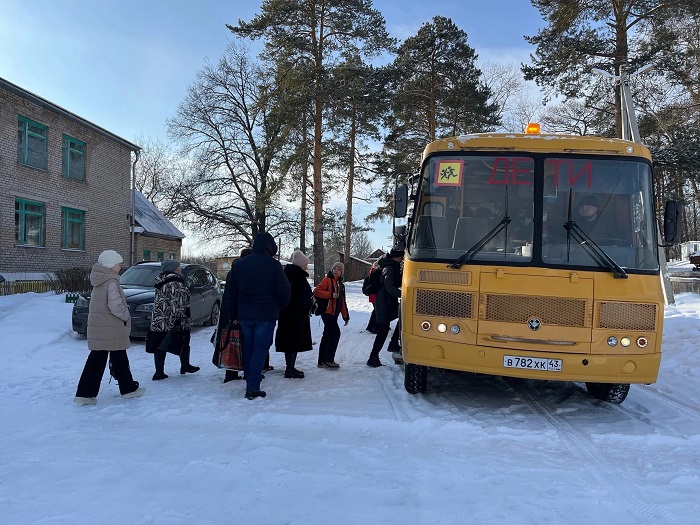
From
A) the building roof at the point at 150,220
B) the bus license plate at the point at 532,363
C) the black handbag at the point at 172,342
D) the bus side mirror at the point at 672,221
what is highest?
the building roof at the point at 150,220

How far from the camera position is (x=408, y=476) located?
148 inches

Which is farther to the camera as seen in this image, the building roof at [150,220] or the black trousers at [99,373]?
the building roof at [150,220]

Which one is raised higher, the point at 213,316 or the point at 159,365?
the point at 159,365

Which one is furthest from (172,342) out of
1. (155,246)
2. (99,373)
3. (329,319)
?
(155,246)

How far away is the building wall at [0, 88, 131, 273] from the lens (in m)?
18.1

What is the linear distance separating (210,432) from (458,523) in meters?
2.49

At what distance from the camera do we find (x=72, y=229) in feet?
71.9

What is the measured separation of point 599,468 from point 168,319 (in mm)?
5272

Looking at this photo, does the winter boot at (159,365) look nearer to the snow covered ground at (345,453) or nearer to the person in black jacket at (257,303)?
the snow covered ground at (345,453)

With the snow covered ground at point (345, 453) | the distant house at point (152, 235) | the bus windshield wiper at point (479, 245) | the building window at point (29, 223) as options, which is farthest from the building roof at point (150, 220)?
the bus windshield wiper at point (479, 245)

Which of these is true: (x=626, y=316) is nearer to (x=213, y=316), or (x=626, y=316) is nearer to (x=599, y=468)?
Result: (x=599, y=468)

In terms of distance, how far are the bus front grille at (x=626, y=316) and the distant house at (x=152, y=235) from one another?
24373mm

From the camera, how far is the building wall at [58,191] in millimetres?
18062

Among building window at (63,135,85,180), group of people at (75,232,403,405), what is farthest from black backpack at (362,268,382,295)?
building window at (63,135,85,180)
